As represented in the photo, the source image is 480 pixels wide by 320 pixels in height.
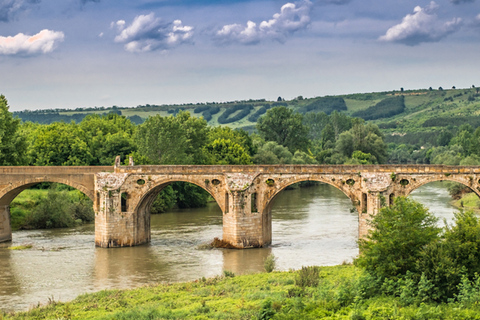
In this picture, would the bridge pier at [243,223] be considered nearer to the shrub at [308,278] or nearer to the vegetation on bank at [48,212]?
the shrub at [308,278]

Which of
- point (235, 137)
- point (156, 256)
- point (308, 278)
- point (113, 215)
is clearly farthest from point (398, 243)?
point (235, 137)

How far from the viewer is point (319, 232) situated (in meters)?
50.4

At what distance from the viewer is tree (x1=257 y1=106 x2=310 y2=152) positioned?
4306 inches

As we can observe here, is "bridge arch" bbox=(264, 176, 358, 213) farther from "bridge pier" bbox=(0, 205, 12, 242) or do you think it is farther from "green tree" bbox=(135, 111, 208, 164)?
"green tree" bbox=(135, 111, 208, 164)

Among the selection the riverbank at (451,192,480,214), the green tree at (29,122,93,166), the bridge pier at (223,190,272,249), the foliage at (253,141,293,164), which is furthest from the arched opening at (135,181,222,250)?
the riverbank at (451,192,480,214)

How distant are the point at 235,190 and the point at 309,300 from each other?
18698mm

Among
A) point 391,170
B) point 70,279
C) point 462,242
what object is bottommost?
point 70,279

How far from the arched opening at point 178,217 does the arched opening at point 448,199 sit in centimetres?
1812

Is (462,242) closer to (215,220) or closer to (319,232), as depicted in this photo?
(319,232)

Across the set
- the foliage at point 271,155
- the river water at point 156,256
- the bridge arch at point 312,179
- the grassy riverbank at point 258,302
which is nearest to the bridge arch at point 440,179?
the bridge arch at point 312,179

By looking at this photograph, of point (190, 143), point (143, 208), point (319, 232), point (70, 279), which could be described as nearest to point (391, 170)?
point (319, 232)

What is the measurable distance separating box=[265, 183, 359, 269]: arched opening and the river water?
0.06 metres

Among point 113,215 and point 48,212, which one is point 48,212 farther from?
point 113,215

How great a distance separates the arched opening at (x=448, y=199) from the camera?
195ft
